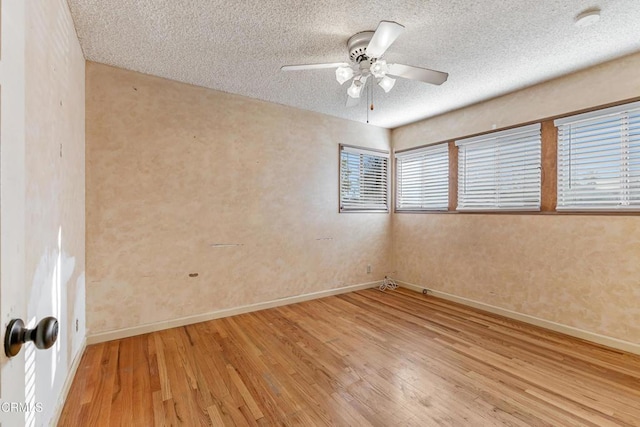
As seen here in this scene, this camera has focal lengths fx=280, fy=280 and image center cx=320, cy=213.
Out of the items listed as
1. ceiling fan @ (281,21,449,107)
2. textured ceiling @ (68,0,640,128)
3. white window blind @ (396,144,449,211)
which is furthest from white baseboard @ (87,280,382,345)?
ceiling fan @ (281,21,449,107)

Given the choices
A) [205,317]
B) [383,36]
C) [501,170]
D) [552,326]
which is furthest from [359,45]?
[552,326]

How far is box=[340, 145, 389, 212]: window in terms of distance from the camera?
4.23 meters

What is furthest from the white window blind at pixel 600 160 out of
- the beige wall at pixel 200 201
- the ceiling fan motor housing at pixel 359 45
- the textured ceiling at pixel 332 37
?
the beige wall at pixel 200 201

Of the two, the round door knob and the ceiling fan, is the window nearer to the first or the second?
the ceiling fan

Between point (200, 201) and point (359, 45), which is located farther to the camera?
point (200, 201)

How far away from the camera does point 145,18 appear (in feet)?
6.61

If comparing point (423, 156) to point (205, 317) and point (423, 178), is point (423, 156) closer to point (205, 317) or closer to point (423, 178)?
point (423, 178)

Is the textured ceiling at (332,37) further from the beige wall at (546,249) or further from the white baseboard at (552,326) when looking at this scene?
the white baseboard at (552,326)

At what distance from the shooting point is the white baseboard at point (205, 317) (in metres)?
2.64

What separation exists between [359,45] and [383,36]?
428 millimetres

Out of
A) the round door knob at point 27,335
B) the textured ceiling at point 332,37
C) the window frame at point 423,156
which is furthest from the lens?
the window frame at point 423,156

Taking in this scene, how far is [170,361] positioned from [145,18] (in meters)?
2.63

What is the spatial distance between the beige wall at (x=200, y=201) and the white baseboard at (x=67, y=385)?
315 millimetres

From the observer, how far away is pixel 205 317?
10.2 ft
